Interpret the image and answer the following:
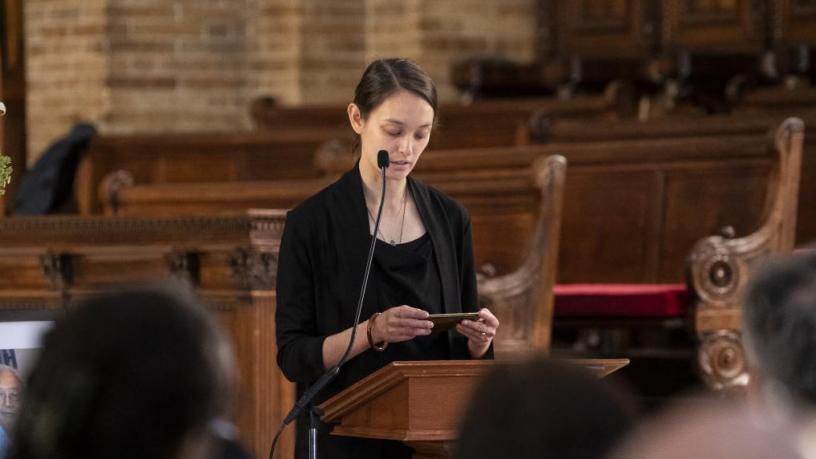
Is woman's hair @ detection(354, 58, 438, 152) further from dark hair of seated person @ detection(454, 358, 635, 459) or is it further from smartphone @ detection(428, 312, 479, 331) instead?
dark hair of seated person @ detection(454, 358, 635, 459)

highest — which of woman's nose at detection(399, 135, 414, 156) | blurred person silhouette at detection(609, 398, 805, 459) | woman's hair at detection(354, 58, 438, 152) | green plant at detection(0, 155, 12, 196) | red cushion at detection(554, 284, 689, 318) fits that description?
woman's hair at detection(354, 58, 438, 152)

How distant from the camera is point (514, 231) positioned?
618 centimetres

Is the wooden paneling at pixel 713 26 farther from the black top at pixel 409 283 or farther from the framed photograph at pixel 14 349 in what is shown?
the framed photograph at pixel 14 349

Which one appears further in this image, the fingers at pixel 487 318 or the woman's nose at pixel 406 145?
the woman's nose at pixel 406 145

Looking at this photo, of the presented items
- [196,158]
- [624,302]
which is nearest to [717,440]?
[624,302]

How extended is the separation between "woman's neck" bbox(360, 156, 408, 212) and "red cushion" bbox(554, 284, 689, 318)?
3.09 metres

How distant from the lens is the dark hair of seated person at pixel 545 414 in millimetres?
1422

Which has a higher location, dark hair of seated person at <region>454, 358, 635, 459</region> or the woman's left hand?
dark hair of seated person at <region>454, 358, 635, 459</region>

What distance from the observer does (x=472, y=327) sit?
3.11m

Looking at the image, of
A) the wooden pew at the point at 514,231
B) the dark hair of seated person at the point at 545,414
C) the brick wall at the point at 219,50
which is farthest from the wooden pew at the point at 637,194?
the dark hair of seated person at the point at 545,414

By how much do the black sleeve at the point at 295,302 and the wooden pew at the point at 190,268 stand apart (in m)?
1.71

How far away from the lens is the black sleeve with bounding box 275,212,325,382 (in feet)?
10.4

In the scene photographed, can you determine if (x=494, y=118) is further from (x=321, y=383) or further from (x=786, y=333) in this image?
(x=786, y=333)

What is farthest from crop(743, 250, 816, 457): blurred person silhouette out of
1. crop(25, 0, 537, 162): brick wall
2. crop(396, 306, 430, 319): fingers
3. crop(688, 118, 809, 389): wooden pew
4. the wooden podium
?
crop(25, 0, 537, 162): brick wall
